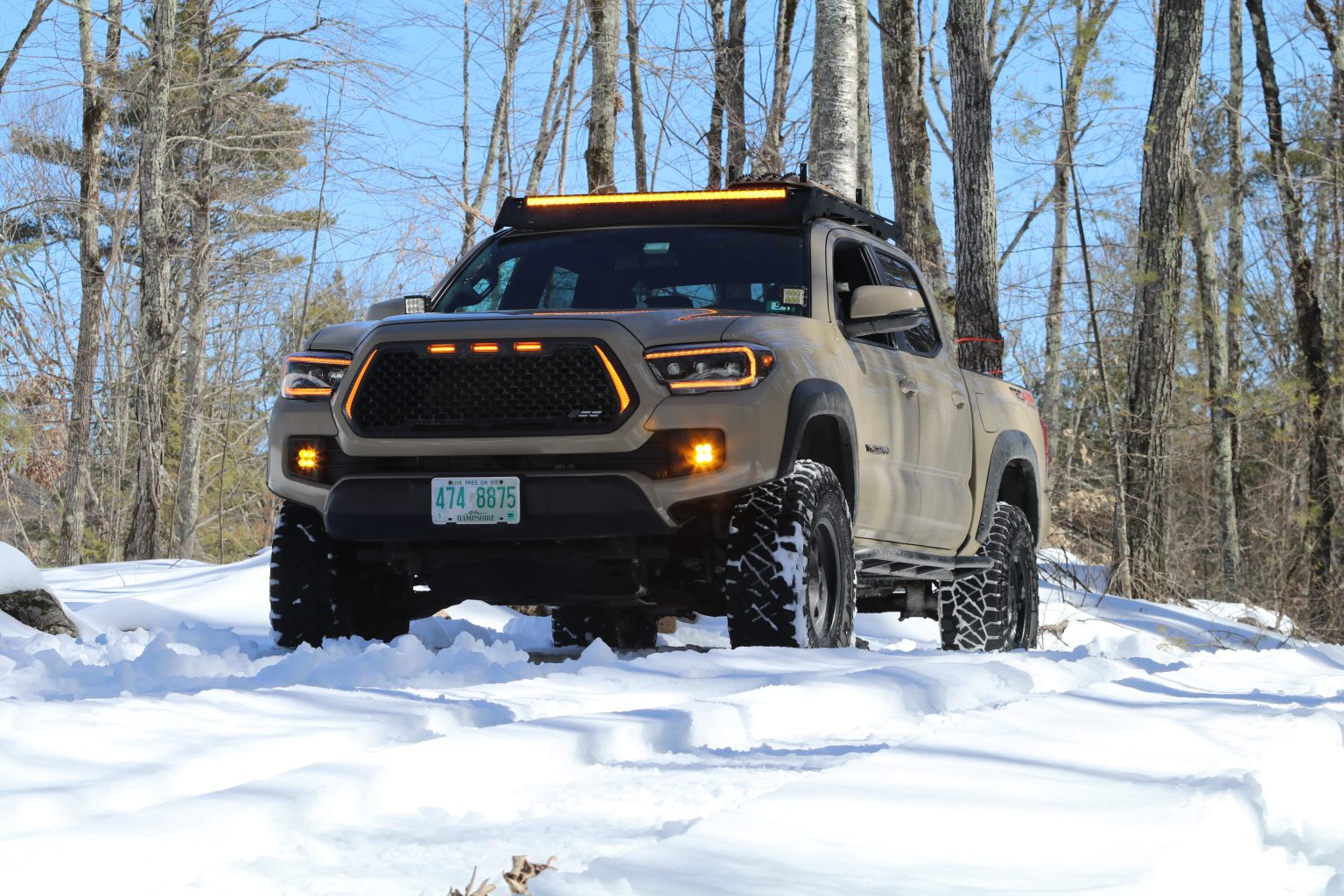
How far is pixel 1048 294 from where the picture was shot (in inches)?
1293

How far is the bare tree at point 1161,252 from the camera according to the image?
1628cm

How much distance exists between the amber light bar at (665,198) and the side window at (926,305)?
902 mm

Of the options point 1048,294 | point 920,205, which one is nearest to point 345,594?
point 920,205

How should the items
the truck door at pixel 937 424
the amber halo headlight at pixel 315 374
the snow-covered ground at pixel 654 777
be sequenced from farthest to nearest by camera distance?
the truck door at pixel 937 424 < the amber halo headlight at pixel 315 374 < the snow-covered ground at pixel 654 777

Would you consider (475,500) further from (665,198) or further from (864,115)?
(864,115)

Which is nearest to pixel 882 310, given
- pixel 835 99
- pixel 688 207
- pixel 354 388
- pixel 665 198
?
pixel 688 207

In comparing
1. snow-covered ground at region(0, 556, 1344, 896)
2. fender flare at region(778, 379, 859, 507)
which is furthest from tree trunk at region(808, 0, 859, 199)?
snow-covered ground at region(0, 556, 1344, 896)

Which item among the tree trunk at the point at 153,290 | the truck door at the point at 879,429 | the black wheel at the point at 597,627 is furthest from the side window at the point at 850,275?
the tree trunk at the point at 153,290

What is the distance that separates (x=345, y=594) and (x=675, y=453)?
1694 mm

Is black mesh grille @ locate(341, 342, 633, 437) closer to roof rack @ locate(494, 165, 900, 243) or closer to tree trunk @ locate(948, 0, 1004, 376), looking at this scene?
roof rack @ locate(494, 165, 900, 243)

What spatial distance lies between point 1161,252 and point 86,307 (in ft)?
63.8

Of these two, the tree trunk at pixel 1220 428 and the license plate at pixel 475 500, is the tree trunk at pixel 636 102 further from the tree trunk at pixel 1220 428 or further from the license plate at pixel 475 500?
the license plate at pixel 475 500

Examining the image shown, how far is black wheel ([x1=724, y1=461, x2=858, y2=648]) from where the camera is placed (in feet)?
18.9

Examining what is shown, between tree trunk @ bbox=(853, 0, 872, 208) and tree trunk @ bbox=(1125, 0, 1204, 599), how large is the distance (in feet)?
10.4
